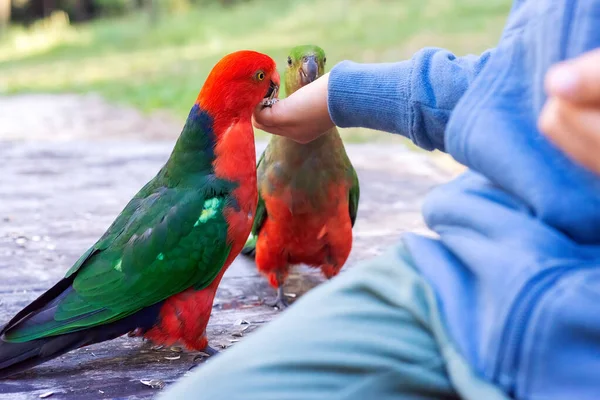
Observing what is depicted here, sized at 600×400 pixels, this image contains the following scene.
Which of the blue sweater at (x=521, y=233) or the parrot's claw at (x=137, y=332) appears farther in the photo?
the parrot's claw at (x=137, y=332)

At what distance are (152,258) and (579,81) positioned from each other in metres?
1.33

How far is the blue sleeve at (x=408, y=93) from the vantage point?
159cm

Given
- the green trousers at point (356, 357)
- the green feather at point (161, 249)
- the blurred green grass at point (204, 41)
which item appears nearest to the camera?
the green trousers at point (356, 357)

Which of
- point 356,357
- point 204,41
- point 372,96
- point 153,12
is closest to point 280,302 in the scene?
point 372,96

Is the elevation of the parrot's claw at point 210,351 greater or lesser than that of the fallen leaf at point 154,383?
lesser

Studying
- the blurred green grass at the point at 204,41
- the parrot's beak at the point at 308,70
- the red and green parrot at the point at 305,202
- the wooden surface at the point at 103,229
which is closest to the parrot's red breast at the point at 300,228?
the red and green parrot at the point at 305,202

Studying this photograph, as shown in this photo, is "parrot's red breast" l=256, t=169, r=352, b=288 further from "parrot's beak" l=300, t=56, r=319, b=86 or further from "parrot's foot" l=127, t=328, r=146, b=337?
"parrot's foot" l=127, t=328, r=146, b=337

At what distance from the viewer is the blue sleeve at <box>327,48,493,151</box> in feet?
5.22

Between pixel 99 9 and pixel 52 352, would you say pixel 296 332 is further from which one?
pixel 99 9

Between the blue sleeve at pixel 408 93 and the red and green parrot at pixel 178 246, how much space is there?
1.17 feet

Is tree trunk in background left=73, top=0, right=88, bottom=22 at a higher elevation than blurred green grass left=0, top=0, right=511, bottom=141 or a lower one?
higher

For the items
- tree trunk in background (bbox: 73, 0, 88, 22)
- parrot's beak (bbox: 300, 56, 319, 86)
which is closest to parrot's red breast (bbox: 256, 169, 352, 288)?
parrot's beak (bbox: 300, 56, 319, 86)

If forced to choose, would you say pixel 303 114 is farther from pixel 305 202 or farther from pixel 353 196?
pixel 353 196

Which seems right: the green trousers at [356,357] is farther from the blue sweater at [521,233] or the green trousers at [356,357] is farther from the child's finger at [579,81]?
the child's finger at [579,81]
